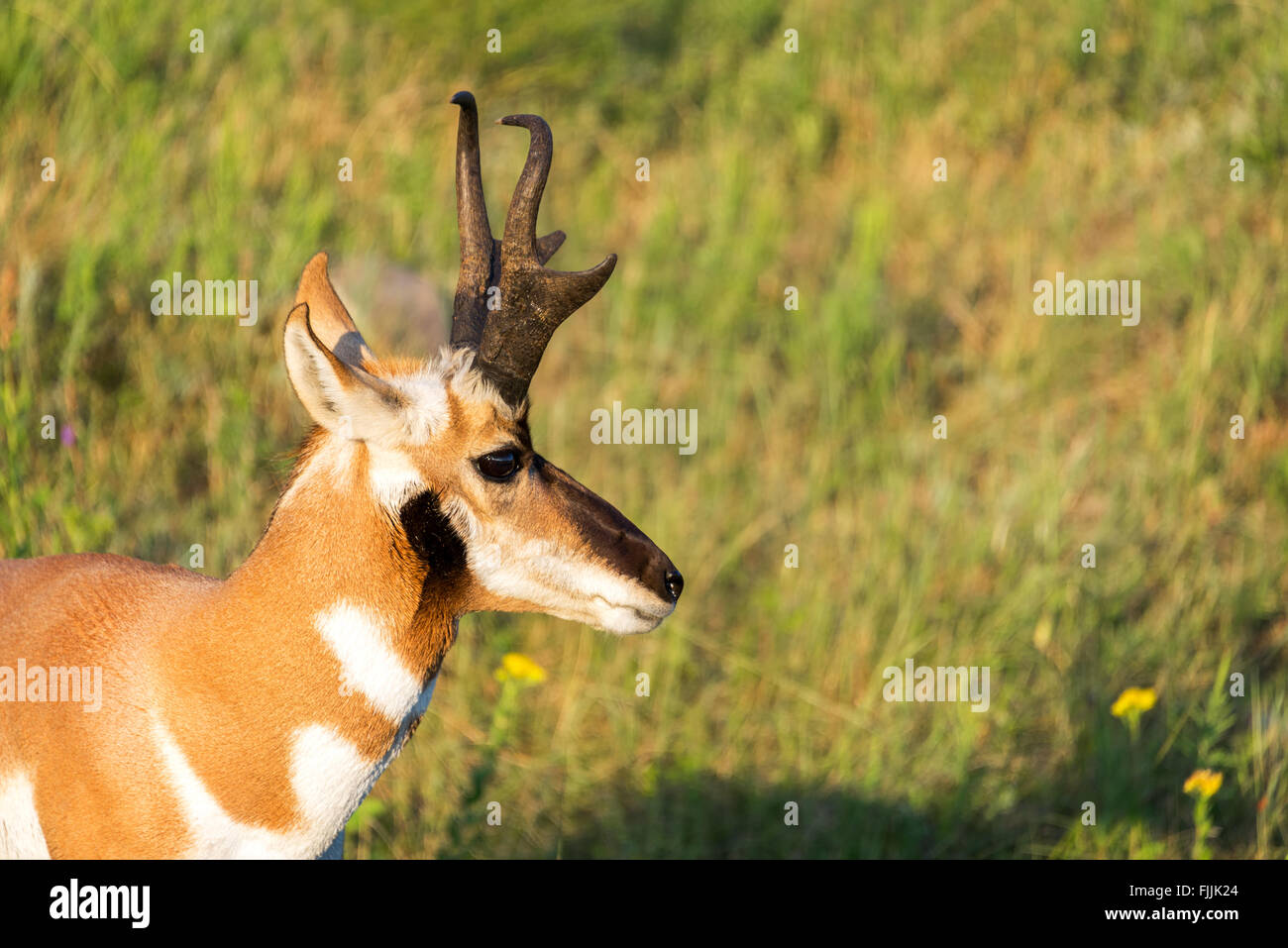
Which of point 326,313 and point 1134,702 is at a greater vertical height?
point 326,313

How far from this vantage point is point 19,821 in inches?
141

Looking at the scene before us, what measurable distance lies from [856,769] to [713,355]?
10.8ft

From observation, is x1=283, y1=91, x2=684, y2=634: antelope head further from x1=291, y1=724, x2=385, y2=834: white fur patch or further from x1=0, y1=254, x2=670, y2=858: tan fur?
x1=291, y1=724, x2=385, y2=834: white fur patch

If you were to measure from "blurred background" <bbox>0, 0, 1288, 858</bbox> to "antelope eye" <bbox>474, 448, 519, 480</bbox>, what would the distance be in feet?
5.92

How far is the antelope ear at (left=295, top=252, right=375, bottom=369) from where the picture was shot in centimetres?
388

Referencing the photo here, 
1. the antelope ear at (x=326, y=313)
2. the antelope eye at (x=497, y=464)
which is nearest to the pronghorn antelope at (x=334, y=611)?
the antelope eye at (x=497, y=464)

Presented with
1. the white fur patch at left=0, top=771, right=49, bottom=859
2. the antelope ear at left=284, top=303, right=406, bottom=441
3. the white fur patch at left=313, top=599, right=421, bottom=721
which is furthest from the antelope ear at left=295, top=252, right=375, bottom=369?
the white fur patch at left=0, top=771, right=49, bottom=859

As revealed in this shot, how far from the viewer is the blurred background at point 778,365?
6.00 m

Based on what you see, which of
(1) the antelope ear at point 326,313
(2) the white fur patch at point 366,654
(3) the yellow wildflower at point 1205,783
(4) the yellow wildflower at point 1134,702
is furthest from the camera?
(4) the yellow wildflower at point 1134,702

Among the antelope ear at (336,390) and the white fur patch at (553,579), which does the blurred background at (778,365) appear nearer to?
the white fur patch at (553,579)

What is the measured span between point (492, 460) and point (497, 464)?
0.02 metres

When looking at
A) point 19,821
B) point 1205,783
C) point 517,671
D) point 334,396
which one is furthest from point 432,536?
point 1205,783

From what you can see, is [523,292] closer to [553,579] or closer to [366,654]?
[553,579]

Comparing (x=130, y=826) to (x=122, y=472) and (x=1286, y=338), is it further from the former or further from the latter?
(x=1286, y=338)
